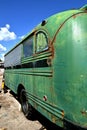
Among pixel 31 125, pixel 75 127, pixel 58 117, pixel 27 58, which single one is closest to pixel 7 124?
pixel 31 125

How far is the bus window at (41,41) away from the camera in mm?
4781

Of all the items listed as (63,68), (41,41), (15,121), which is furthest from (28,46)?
(63,68)

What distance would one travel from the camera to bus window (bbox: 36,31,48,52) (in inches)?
188

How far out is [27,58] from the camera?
649cm

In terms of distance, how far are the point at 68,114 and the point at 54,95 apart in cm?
52

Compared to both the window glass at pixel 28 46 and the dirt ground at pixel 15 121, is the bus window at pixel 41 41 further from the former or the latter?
the dirt ground at pixel 15 121

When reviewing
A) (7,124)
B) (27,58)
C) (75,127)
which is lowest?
(7,124)

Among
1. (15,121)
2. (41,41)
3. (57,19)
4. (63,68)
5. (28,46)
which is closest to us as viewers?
(63,68)

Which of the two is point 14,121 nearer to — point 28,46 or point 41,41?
point 28,46

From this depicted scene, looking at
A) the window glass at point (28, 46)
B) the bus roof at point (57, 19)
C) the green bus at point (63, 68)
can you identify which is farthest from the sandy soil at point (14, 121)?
the bus roof at point (57, 19)

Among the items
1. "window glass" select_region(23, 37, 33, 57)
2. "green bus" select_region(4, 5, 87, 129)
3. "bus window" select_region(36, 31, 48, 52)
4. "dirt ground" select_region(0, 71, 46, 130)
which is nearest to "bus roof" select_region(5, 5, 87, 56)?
"green bus" select_region(4, 5, 87, 129)

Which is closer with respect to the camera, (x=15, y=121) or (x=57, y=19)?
(x=57, y=19)

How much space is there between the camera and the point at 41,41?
509cm

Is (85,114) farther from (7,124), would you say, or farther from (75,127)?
(7,124)
